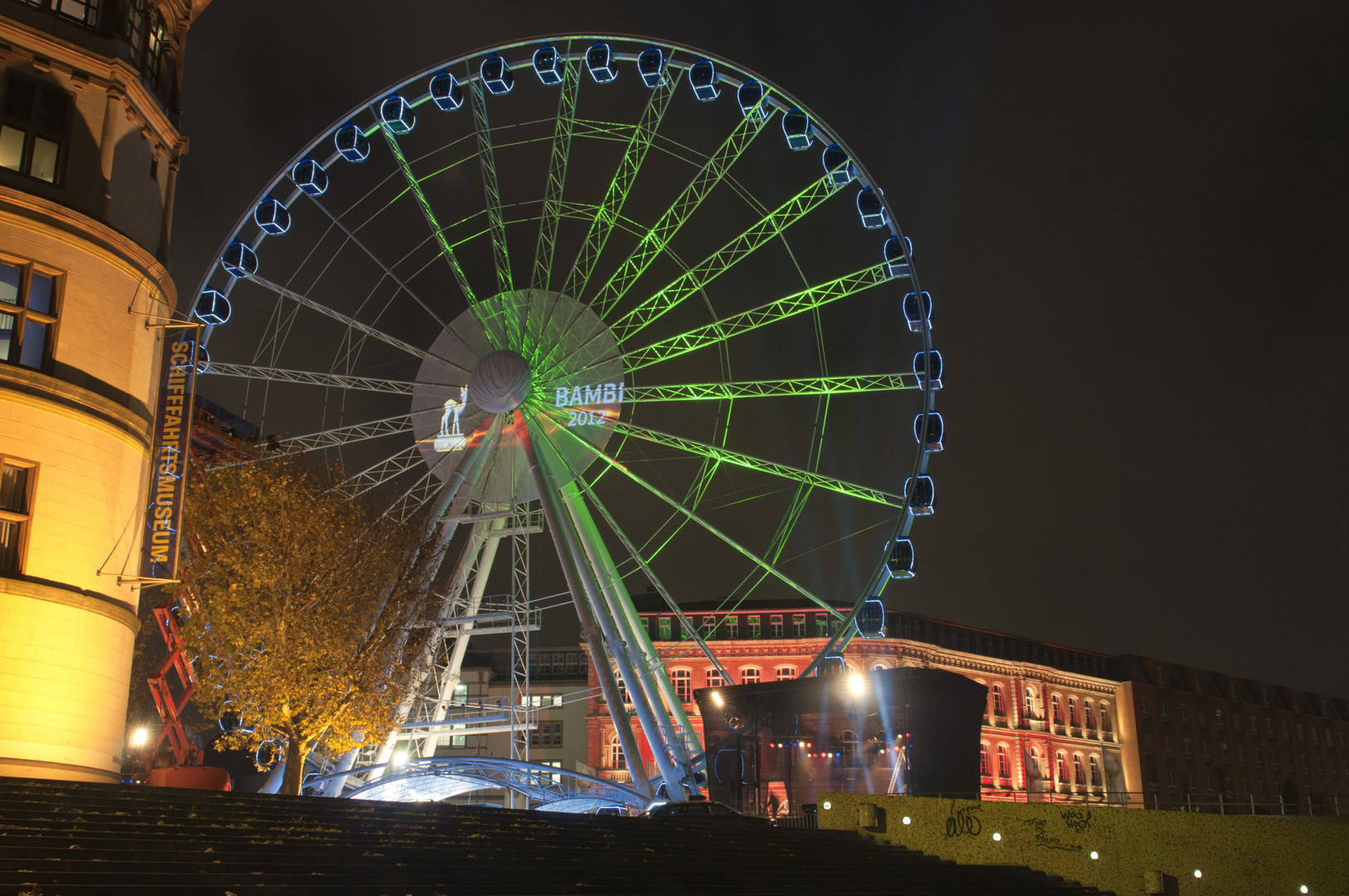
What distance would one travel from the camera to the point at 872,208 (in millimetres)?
32594

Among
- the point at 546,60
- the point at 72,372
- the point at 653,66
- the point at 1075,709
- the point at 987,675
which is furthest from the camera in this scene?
the point at 1075,709

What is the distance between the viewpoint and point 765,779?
37719 millimetres

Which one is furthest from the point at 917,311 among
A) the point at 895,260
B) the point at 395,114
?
the point at 395,114

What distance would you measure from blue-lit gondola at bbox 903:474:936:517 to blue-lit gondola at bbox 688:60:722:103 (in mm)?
12257

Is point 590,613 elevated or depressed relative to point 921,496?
depressed

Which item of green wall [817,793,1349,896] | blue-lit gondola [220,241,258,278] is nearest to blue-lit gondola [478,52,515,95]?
blue-lit gondola [220,241,258,278]

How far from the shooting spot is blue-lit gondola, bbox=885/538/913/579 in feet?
104

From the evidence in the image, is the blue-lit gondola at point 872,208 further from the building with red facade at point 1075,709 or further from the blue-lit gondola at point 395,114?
the building with red facade at point 1075,709

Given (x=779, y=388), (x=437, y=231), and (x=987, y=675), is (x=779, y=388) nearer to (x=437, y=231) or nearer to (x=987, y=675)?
(x=437, y=231)

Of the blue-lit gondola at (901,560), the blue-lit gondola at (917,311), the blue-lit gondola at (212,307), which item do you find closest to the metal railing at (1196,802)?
the blue-lit gondola at (901,560)

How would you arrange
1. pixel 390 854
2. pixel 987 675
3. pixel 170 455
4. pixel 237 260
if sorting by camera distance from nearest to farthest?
pixel 390 854, pixel 170 455, pixel 237 260, pixel 987 675

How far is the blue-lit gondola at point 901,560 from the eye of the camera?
31688 millimetres

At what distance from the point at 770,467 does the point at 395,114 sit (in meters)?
14.7

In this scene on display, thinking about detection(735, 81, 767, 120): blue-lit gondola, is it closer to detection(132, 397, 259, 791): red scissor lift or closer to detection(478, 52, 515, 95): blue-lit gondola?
detection(478, 52, 515, 95): blue-lit gondola
